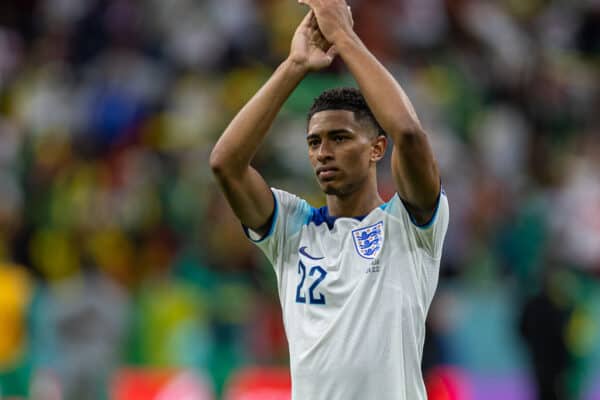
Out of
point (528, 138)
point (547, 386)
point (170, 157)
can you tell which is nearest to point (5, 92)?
point (170, 157)

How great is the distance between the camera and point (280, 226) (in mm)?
4707

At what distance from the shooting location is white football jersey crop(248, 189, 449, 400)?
4320 mm

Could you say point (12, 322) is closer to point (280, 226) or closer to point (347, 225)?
point (280, 226)

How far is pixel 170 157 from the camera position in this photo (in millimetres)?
12023

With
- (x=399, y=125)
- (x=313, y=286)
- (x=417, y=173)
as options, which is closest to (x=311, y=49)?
(x=399, y=125)

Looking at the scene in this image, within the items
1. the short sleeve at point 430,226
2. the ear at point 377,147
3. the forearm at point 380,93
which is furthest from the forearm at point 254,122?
the short sleeve at point 430,226

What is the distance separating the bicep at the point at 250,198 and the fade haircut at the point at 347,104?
0.37 meters

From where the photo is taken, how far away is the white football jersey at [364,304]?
4.32 meters

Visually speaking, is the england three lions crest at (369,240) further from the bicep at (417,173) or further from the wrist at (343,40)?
the wrist at (343,40)

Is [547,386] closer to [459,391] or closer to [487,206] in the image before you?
[459,391]

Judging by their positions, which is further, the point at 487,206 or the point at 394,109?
the point at 487,206

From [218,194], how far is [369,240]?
6.43 m

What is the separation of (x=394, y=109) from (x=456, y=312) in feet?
19.7

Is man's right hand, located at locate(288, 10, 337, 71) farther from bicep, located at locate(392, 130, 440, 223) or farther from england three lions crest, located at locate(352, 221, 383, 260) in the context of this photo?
england three lions crest, located at locate(352, 221, 383, 260)
